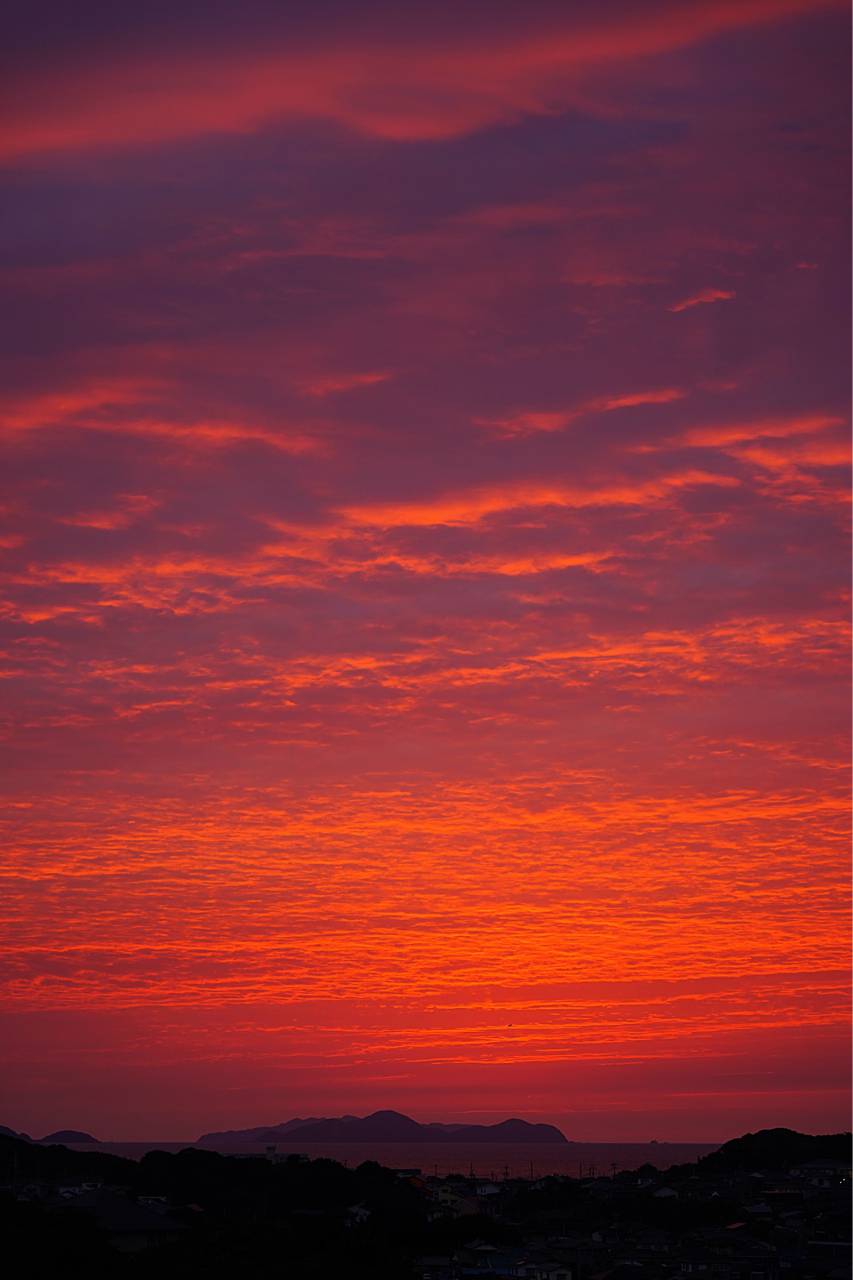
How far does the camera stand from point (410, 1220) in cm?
7238

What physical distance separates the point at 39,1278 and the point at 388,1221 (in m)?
37.0

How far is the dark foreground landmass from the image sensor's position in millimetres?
39969

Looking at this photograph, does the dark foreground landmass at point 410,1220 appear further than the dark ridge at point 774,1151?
No

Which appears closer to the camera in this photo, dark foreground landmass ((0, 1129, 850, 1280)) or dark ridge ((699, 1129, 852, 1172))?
dark foreground landmass ((0, 1129, 850, 1280))

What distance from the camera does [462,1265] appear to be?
57.5 m

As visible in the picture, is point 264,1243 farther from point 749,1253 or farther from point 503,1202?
point 503,1202

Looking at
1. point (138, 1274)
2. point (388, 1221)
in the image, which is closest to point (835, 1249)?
point (388, 1221)

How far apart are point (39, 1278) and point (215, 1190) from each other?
4252 cm

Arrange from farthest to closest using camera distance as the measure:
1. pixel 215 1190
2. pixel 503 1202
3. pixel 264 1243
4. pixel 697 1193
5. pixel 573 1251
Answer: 1. pixel 503 1202
2. pixel 697 1193
3. pixel 215 1190
4. pixel 573 1251
5. pixel 264 1243

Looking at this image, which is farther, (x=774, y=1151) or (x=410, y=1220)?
(x=774, y=1151)

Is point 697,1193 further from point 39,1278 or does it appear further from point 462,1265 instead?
point 39,1278

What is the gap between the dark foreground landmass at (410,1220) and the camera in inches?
1574

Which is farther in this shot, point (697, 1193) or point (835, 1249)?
point (697, 1193)

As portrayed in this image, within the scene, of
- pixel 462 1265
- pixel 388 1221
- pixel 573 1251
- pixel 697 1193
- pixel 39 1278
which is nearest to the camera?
pixel 39 1278
